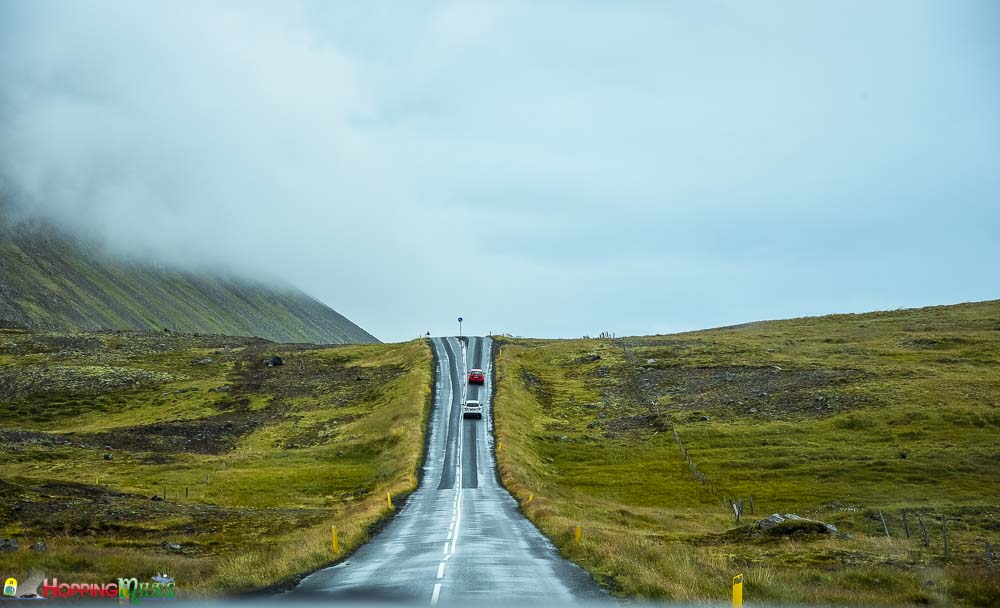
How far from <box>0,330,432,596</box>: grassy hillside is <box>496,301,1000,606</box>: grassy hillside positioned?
10.8 metres

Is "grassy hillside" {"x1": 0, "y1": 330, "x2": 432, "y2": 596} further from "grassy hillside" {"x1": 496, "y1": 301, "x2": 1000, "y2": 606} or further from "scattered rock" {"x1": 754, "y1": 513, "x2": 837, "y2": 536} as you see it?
"scattered rock" {"x1": 754, "y1": 513, "x2": 837, "y2": 536}

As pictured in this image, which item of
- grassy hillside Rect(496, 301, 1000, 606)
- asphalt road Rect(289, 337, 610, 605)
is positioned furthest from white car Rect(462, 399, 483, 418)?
asphalt road Rect(289, 337, 610, 605)

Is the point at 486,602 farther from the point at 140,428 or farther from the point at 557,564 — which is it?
the point at 140,428

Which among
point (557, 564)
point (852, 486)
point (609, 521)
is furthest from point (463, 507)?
point (852, 486)

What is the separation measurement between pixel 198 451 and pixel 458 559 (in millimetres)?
53605

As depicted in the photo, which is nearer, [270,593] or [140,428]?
[270,593]

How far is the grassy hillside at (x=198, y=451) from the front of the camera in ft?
94.0

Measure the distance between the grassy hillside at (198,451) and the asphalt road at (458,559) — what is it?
5.91ft

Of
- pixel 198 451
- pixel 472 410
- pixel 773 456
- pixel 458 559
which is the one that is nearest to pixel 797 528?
pixel 458 559

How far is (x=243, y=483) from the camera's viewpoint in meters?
58.9

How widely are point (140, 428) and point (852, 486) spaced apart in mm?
66812

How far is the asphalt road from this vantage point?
64.9ft

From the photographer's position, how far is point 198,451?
72.1 m

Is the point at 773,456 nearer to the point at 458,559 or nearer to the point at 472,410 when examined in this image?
the point at 472,410
